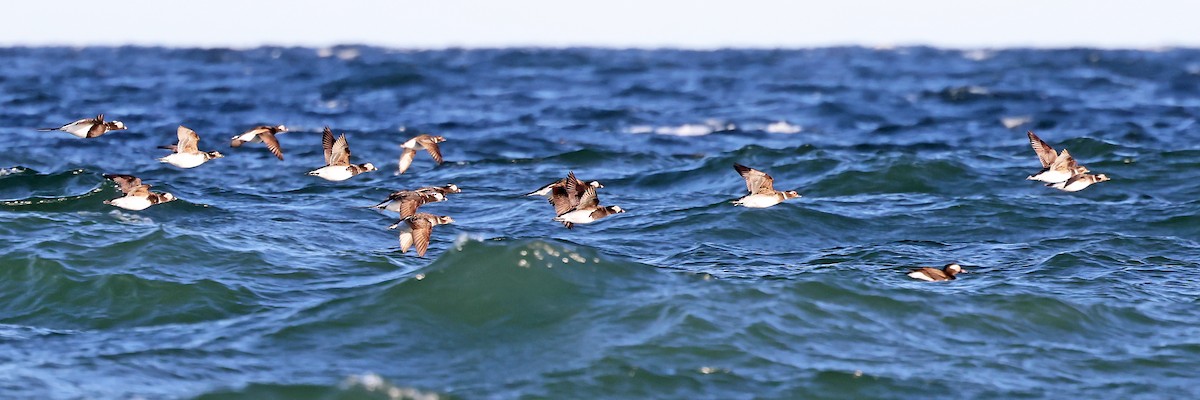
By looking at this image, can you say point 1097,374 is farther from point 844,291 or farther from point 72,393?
point 72,393

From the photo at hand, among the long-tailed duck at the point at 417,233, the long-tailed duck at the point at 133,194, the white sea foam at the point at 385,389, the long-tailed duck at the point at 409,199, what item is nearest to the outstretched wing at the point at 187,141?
the long-tailed duck at the point at 133,194

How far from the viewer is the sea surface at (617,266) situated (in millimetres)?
10828

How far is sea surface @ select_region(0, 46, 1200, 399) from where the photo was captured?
35.5 feet

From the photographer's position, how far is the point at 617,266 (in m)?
13.5

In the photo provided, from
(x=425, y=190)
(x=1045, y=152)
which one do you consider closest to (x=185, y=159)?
(x=425, y=190)

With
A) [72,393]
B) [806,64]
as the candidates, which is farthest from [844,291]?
[806,64]

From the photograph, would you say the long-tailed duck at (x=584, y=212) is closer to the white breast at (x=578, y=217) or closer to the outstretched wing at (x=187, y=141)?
the white breast at (x=578, y=217)

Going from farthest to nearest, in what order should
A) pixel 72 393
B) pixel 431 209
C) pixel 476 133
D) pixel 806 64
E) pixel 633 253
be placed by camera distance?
pixel 806 64
pixel 476 133
pixel 431 209
pixel 633 253
pixel 72 393

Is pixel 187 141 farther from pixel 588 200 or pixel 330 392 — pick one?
pixel 330 392

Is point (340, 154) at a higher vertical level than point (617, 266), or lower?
higher

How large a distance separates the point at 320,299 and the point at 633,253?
4.18 m

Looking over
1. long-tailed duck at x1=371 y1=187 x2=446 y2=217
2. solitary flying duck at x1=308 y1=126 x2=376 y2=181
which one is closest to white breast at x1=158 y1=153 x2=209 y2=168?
solitary flying duck at x1=308 y1=126 x2=376 y2=181

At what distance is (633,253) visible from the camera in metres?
15.6

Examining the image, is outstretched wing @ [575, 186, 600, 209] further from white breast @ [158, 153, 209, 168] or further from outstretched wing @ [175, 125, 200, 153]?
outstretched wing @ [175, 125, 200, 153]
